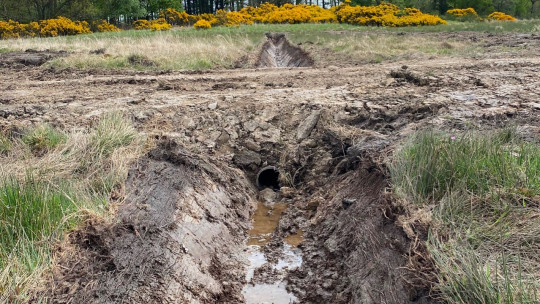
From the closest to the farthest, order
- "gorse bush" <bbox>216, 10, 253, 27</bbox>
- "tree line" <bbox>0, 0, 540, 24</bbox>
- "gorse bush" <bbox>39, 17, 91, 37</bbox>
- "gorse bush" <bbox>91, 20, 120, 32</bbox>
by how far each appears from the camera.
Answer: "gorse bush" <bbox>39, 17, 91, 37</bbox>, "gorse bush" <bbox>216, 10, 253, 27</bbox>, "gorse bush" <bbox>91, 20, 120, 32</bbox>, "tree line" <bbox>0, 0, 540, 24</bbox>

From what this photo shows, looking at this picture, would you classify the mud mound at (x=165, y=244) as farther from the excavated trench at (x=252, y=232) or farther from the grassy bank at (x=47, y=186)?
the grassy bank at (x=47, y=186)

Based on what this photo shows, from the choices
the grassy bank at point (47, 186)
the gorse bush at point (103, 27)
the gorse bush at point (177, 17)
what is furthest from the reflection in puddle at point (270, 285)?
→ the gorse bush at point (177, 17)

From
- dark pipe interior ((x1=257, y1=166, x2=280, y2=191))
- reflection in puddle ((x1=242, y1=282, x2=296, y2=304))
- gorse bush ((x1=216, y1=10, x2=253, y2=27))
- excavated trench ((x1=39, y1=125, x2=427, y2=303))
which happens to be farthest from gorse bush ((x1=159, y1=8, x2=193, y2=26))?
reflection in puddle ((x1=242, y1=282, x2=296, y2=304))

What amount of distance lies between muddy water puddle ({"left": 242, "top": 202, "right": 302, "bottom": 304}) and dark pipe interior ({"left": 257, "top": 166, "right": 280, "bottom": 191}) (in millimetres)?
780

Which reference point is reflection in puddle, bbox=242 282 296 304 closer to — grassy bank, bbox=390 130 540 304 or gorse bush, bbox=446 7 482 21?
grassy bank, bbox=390 130 540 304

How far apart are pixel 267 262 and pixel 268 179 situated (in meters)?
2.47

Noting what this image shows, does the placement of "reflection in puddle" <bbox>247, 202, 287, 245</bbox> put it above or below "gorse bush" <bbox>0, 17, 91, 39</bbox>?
below

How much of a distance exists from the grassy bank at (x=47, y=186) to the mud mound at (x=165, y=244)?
0.62 ft

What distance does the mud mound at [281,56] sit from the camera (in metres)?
15.6

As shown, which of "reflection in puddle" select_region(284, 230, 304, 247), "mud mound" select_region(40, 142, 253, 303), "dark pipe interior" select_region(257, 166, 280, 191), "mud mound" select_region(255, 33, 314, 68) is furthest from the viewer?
"mud mound" select_region(255, 33, 314, 68)

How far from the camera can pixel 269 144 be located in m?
7.42

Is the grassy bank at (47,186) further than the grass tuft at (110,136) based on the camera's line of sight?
No

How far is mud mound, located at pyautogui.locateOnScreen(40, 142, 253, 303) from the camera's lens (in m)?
3.59

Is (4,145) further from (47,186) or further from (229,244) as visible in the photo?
(229,244)
